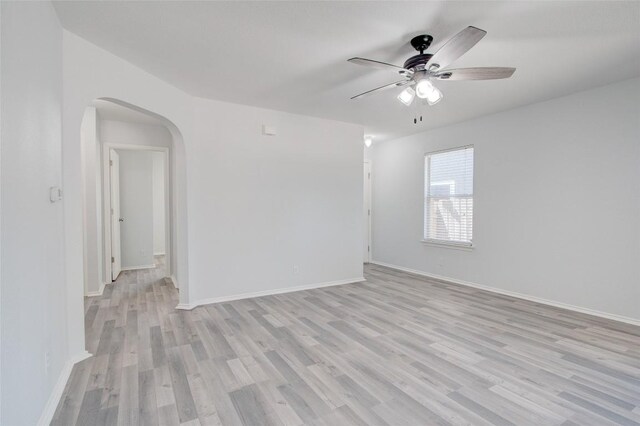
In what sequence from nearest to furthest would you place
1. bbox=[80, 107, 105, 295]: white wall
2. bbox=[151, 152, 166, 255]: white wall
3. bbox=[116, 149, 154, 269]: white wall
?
bbox=[80, 107, 105, 295]: white wall → bbox=[116, 149, 154, 269]: white wall → bbox=[151, 152, 166, 255]: white wall

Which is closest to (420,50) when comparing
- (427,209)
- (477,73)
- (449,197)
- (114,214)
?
(477,73)

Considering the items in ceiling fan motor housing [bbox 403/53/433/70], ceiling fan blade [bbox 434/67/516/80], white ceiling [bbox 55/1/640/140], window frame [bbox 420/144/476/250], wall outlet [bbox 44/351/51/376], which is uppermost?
white ceiling [bbox 55/1/640/140]

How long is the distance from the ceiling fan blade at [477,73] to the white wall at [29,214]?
2628mm

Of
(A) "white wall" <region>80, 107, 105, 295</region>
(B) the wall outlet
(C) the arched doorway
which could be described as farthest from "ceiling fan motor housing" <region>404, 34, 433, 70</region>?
(A) "white wall" <region>80, 107, 105, 295</region>

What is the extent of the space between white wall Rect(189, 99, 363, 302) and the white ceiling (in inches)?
26.3

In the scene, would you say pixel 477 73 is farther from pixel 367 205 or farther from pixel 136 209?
pixel 136 209

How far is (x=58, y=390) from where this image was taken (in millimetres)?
2041

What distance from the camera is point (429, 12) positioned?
83.7 inches

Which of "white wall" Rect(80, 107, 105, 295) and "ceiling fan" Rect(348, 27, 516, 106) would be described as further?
"white wall" Rect(80, 107, 105, 295)

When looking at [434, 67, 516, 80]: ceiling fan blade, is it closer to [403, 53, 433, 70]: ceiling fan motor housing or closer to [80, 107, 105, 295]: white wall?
[403, 53, 433, 70]: ceiling fan motor housing

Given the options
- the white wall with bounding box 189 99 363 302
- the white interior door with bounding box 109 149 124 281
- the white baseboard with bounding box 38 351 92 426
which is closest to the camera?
the white baseboard with bounding box 38 351 92 426

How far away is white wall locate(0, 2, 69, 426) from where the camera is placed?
4.43 ft

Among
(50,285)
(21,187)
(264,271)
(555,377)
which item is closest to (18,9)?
(21,187)

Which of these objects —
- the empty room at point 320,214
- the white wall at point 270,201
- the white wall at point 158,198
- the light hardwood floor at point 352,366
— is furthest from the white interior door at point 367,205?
the white wall at point 158,198
